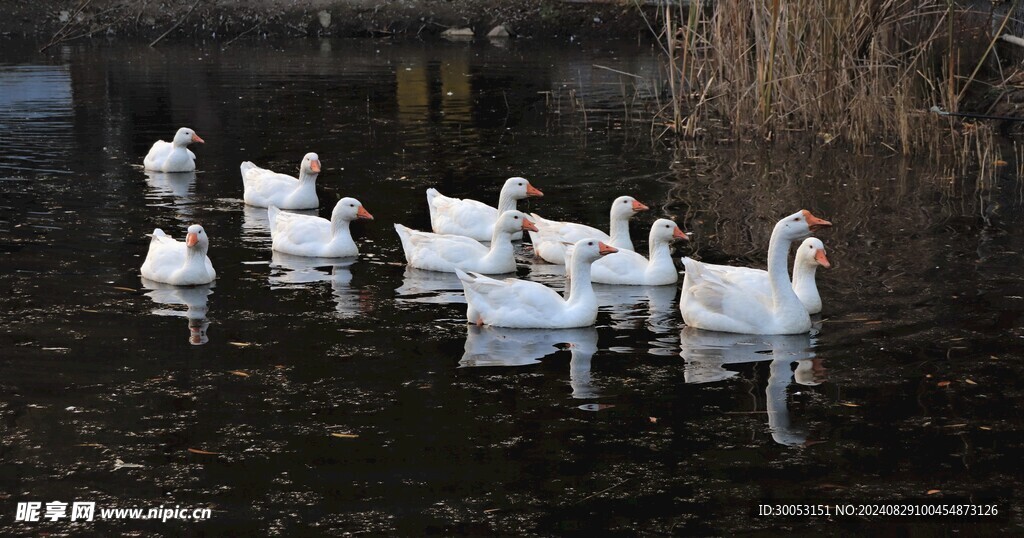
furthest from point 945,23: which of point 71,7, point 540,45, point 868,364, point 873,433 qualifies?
point 71,7

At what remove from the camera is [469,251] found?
479 inches

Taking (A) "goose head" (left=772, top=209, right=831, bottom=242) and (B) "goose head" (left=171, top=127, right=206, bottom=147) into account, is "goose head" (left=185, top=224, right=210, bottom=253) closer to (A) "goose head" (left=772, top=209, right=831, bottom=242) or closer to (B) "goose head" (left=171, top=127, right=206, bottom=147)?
(A) "goose head" (left=772, top=209, right=831, bottom=242)

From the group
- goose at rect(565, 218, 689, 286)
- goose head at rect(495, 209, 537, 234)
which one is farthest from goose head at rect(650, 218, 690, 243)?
goose head at rect(495, 209, 537, 234)

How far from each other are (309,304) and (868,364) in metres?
4.41

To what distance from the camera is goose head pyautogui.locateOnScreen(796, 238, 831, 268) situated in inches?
409

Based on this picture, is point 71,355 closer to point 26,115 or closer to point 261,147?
point 261,147

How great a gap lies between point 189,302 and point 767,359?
→ 4649mm

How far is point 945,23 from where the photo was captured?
19.1 metres

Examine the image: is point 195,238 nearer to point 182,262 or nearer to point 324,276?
point 182,262

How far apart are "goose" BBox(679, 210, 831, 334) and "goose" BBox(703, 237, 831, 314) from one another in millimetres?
143

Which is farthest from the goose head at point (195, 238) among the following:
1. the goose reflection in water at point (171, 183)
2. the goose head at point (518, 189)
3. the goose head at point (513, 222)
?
the goose reflection in water at point (171, 183)

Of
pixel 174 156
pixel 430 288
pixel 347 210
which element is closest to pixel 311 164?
pixel 347 210

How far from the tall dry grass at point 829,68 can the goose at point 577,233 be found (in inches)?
235

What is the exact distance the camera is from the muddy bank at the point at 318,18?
38594 millimetres
